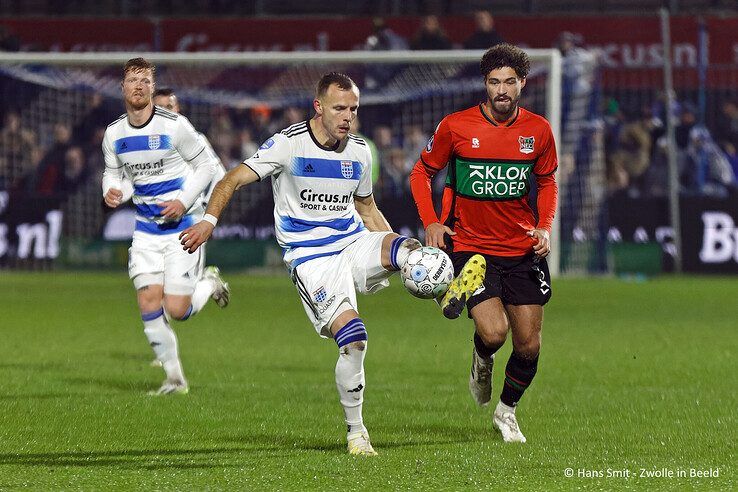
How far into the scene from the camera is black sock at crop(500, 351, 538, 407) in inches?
320

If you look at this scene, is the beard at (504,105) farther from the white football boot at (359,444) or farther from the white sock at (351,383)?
the white football boot at (359,444)

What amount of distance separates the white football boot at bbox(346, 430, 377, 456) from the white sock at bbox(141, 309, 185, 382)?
2910 mm

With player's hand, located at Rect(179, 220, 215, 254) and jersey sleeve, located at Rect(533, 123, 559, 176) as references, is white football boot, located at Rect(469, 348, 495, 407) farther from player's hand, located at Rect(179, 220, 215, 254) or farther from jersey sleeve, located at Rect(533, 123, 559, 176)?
player's hand, located at Rect(179, 220, 215, 254)

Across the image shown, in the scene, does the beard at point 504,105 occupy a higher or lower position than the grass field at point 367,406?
higher

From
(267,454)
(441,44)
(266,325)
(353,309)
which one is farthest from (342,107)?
(441,44)

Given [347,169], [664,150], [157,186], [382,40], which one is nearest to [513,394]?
[347,169]

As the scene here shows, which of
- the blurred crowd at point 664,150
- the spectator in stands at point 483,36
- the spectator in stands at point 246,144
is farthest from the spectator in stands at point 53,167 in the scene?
the blurred crowd at point 664,150

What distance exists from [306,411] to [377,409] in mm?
455

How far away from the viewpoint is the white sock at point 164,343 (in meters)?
10.2

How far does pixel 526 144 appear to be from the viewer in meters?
8.15

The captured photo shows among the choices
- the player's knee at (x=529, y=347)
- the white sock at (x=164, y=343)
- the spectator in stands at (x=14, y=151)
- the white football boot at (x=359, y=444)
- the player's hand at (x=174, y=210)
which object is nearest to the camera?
the white football boot at (x=359, y=444)

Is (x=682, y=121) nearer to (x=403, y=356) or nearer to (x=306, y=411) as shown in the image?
(x=403, y=356)

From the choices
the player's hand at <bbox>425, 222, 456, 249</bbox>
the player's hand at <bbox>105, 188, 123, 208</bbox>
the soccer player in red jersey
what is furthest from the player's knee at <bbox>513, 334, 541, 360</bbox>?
the player's hand at <bbox>105, 188, 123, 208</bbox>

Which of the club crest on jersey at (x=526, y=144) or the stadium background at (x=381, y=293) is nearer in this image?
the stadium background at (x=381, y=293)
